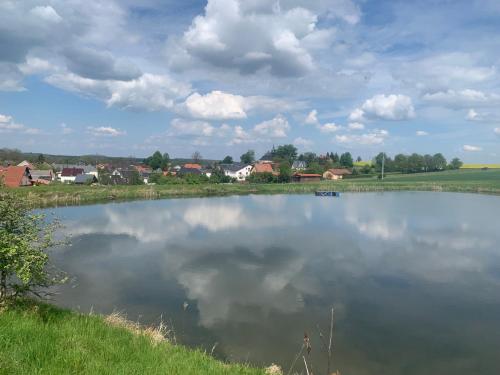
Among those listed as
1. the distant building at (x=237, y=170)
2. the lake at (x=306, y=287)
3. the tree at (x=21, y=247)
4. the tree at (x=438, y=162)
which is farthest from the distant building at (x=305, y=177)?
the tree at (x=21, y=247)

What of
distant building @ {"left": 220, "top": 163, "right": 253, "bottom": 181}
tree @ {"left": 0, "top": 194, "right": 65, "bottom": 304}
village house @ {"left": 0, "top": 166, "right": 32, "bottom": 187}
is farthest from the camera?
distant building @ {"left": 220, "top": 163, "right": 253, "bottom": 181}

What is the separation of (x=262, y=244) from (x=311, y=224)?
33.9ft

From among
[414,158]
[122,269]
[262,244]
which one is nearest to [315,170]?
[414,158]

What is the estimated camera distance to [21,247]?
24.4ft

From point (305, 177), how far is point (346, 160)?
44099 mm

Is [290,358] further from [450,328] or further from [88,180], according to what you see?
[88,180]

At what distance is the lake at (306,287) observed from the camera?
462 inches

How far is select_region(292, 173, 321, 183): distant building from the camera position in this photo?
365ft

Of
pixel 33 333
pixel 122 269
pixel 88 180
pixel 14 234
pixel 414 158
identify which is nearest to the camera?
pixel 33 333

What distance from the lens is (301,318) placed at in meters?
13.9

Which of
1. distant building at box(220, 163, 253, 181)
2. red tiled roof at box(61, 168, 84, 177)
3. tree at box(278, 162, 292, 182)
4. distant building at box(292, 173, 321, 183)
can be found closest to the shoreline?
tree at box(278, 162, 292, 182)

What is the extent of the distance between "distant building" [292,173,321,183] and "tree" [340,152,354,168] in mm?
38967

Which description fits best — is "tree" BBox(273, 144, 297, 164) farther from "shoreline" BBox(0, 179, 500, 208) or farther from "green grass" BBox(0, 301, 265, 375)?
"green grass" BBox(0, 301, 265, 375)

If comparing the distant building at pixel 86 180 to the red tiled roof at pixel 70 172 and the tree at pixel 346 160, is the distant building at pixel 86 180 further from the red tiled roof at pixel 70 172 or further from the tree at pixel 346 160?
the tree at pixel 346 160
